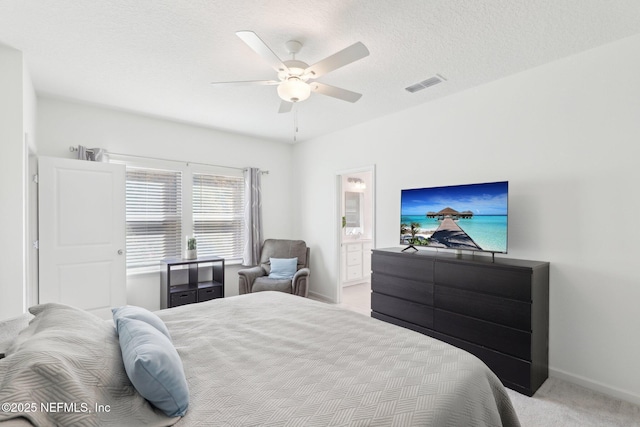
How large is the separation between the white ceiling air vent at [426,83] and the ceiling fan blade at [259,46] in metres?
1.61

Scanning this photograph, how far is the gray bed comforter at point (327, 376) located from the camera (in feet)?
3.83

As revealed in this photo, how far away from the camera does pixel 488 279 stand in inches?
106

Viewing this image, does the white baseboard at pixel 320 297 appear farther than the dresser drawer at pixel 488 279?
Yes

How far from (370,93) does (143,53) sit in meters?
2.19

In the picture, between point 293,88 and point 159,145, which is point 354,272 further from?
point 293,88

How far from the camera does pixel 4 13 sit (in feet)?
6.84

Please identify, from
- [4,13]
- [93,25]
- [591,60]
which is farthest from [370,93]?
[4,13]

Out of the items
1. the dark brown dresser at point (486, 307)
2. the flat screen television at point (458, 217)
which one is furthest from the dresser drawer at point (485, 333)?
the flat screen television at point (458, 217)

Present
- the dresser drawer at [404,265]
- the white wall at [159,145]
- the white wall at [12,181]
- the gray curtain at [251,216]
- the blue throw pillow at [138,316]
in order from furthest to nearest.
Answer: the gray curtain at [251,216] < the white wall at [159,145] < the dresser drawer at [404,265] < the white wall at [12,181] < the blue throw pillow at [138,316]

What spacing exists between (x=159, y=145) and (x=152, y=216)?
3.32 ft

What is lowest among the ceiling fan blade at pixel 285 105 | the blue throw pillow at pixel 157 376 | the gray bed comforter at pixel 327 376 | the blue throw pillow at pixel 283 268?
the blue throw pillow at pixel 283 268

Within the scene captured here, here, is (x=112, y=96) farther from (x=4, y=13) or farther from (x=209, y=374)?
(x=209, y=374)

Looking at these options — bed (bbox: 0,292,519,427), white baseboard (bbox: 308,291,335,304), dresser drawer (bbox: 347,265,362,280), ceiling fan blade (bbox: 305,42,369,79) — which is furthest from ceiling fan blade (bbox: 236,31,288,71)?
dresser drawer (bbox: 347,265,362,280)

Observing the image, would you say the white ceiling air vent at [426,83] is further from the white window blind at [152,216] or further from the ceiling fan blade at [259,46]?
the white window blind at [152,216]
